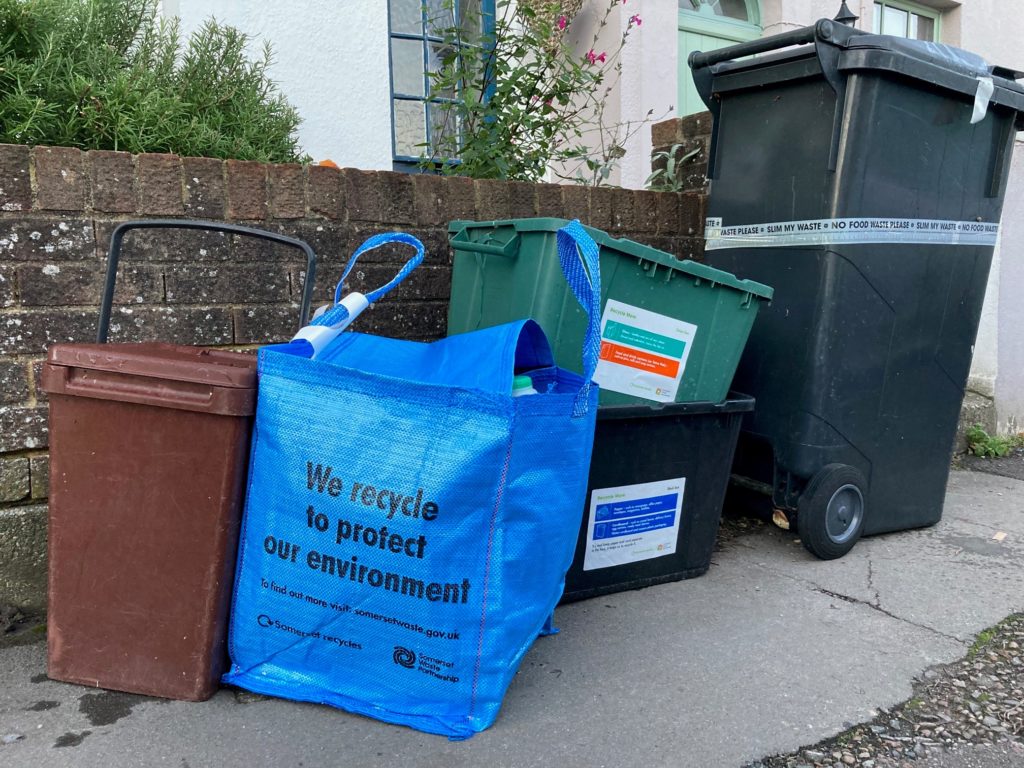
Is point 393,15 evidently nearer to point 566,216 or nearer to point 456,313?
point 566,216

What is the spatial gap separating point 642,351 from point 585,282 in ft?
2.26

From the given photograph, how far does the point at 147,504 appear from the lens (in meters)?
2.06

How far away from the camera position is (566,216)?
3.67 m

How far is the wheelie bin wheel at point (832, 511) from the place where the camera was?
3.16 m

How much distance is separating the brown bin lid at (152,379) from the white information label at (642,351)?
1.17 meters

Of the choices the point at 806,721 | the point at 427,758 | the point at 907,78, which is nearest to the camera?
the point at 427,758

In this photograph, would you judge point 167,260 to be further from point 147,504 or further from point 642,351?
point 642,351

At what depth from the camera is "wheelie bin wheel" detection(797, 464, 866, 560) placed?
10.4 feet

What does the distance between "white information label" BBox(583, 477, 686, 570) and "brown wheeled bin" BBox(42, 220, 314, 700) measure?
117 cm

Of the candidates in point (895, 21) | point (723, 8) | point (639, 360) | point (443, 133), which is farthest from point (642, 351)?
point (895, 21)

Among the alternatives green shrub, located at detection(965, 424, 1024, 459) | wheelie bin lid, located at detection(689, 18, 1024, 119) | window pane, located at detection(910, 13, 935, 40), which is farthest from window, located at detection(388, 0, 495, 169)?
green shrub, located at detection(965, 424, 1024, 459)

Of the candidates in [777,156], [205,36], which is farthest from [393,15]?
[777,156]

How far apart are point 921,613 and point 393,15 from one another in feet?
15.5

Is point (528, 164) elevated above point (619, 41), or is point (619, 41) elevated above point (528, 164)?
point (619, 41)
